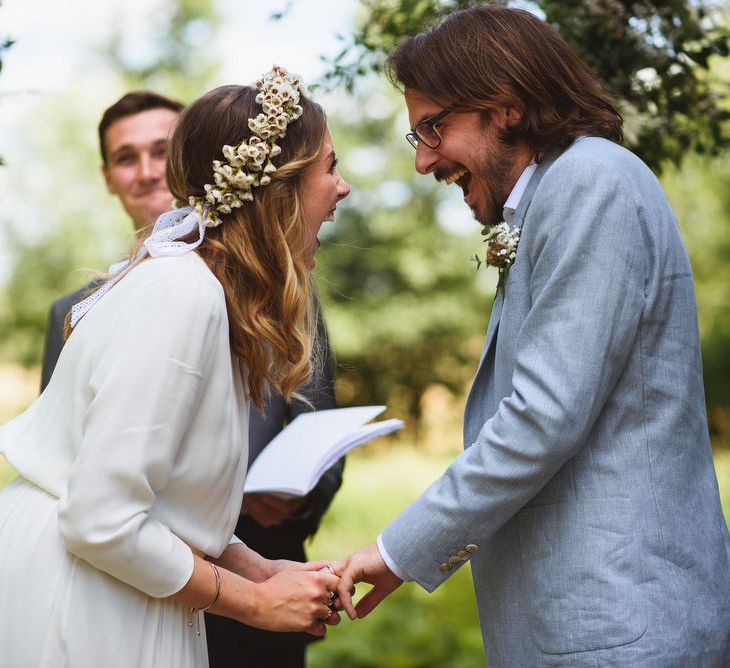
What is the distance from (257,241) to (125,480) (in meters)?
0.70

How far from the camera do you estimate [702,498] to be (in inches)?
87.6

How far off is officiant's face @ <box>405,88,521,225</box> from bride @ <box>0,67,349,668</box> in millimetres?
285

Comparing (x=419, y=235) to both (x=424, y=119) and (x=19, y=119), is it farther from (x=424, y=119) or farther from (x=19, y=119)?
(x=424, y=119)

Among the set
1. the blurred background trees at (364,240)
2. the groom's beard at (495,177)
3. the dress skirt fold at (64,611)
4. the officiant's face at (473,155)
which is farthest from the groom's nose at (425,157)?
the blurred background trees at (364,240)

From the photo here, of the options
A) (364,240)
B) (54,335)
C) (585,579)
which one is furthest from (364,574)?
(364,240)

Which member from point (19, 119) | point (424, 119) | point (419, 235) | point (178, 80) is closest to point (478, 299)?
point (419, 235)

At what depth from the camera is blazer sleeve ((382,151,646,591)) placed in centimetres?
210

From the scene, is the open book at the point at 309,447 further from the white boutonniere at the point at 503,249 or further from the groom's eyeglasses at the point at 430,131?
the groom's eyeglasses at the point at 430,131

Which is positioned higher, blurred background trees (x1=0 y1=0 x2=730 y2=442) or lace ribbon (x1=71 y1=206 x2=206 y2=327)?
lace ribbon (x1=71 y1=206 x2=206 y2=327)

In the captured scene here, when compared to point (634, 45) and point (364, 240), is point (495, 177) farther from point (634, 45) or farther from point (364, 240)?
point (364, 240)

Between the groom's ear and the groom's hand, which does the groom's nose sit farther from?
the groom's hand

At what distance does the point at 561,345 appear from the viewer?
2.12 m

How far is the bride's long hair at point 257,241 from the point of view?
228cm

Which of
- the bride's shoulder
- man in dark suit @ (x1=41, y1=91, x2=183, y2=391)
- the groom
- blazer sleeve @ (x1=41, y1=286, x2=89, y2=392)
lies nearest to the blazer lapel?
the groom
